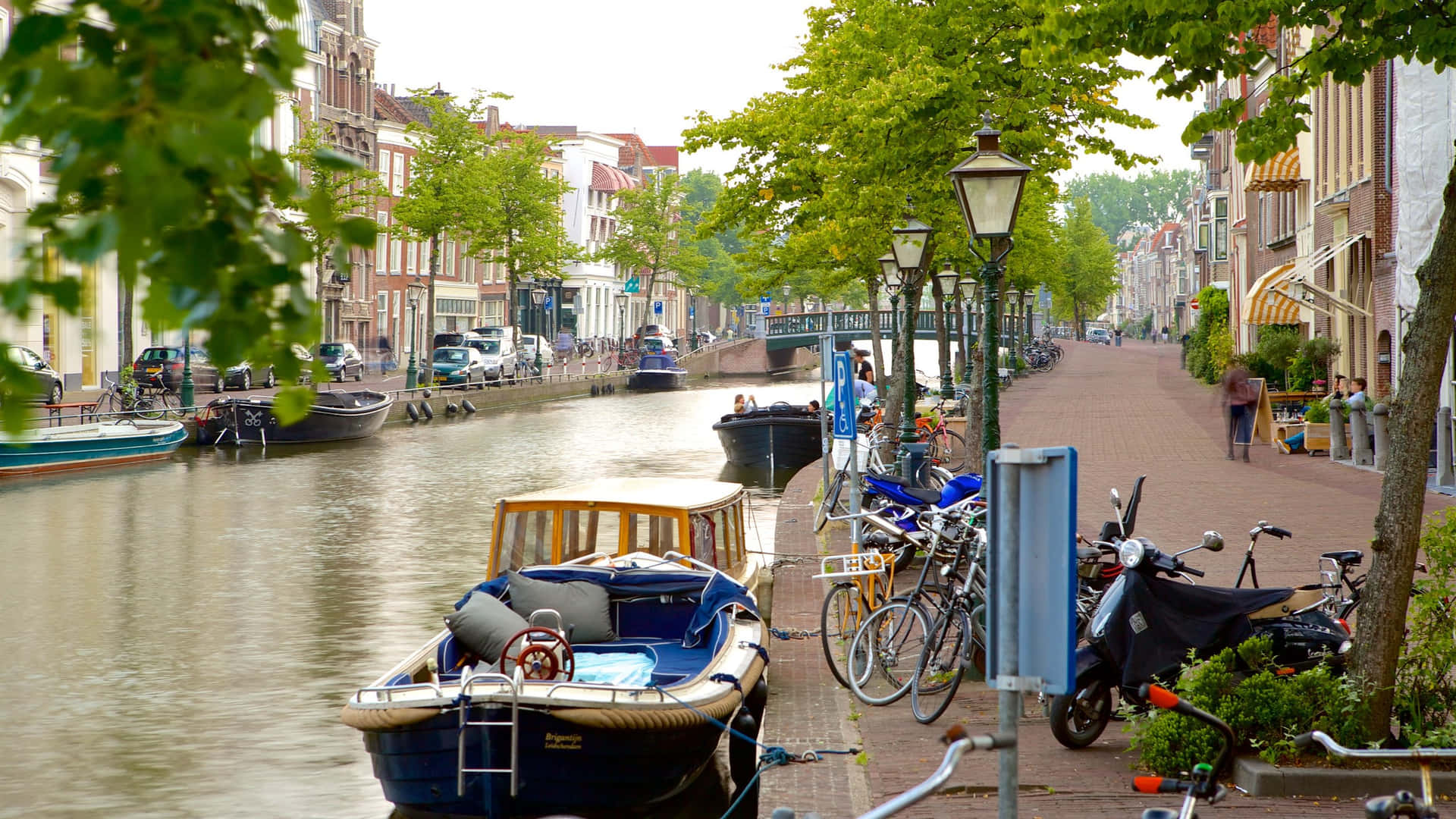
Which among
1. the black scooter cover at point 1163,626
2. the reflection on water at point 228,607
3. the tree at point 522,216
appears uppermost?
the tree at point 522,216

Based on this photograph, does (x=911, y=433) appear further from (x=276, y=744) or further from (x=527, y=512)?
(x=276, y=744)

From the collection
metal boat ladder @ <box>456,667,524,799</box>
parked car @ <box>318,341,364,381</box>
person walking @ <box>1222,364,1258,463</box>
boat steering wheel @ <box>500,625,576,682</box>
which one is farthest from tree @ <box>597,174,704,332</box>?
metal boat ladder @ <box>456,667,524,799</box>

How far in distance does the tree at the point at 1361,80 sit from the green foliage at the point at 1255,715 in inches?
5.4

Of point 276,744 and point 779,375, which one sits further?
point 779,375

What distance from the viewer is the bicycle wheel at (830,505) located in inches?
572

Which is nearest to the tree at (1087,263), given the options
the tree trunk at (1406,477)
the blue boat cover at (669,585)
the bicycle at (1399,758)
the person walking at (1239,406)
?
the person walking at (1239,406)

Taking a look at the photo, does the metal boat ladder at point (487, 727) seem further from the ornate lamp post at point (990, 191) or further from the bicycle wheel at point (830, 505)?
the bicycle wheel at point (830, 505)

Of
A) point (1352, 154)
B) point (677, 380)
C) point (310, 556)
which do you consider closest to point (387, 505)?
point (310, 556)

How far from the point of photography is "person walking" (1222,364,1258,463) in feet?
82.5

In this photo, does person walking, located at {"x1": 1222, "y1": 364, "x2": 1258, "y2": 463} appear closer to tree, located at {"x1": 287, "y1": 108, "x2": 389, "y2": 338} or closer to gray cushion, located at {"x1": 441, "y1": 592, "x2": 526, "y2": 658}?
tree, located at {"x1": 287, "y1": 108, "x2": 389, "y2": 338}

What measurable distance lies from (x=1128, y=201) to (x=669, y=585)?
179m

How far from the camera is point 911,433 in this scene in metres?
18.7

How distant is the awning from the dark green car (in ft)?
86.4

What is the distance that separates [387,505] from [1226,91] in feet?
147
